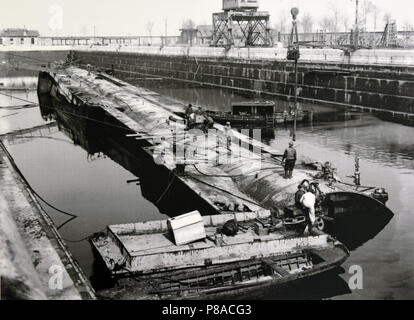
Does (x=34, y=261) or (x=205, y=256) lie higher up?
(x=34, y=261)

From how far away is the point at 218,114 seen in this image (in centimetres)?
4684

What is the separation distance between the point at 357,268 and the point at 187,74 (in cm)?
7504

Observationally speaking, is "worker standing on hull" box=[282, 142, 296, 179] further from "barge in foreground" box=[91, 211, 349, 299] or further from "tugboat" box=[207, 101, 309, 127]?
"tugboat" box=[207, 101, 309, 127]

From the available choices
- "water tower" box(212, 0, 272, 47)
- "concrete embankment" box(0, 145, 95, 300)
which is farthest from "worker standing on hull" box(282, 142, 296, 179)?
"water tower" box(212, 0, 272, 47)

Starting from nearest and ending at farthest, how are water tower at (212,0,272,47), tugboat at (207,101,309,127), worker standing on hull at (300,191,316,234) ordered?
1. worker standing on hull at (300,191,316,234)
2. tugboat at (207,101,309,127)
3. water tower at (212,0,272,47)

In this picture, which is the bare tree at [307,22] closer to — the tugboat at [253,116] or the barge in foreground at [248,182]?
the tugboat at [253,116]

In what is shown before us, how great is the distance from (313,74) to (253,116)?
20037 millimetres

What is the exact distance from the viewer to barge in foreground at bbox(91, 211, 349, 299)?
14.9m

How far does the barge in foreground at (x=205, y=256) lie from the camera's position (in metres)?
14.9

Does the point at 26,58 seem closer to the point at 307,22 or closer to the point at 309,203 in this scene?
the point at 307,22

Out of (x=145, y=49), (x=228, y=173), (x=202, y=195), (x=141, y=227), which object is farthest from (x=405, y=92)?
(x=145, y=49)

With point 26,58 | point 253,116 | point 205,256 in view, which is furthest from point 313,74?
point 26,58

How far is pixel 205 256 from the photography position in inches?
632

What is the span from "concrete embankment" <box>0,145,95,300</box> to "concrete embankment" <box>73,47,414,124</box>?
41344mm
